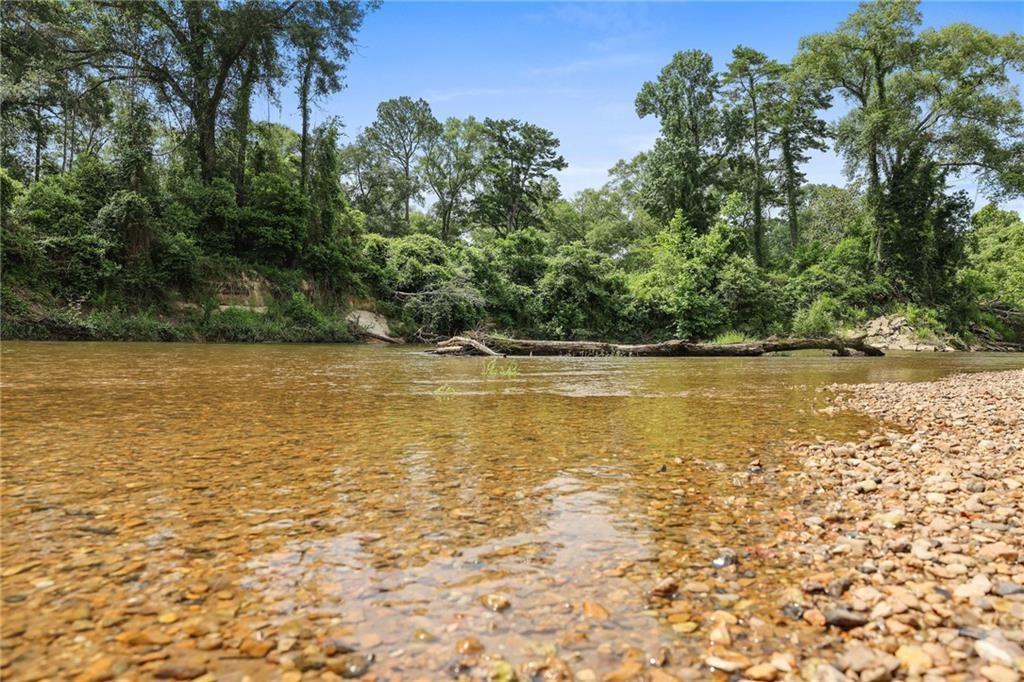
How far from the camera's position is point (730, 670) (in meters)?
1.66

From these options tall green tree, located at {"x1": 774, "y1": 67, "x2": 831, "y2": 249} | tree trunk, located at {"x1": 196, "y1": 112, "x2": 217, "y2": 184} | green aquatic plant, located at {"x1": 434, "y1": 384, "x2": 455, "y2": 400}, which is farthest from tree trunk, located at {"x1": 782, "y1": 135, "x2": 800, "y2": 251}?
green aquatic plant, located at {"x1": 434, "y1": 384, "x2": 455, "y2": 400}

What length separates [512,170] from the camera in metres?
44.8

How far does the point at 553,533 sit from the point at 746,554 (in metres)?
0.89

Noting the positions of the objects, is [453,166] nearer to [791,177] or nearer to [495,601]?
[791,177]

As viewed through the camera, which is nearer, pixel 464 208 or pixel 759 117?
pixel 759 117

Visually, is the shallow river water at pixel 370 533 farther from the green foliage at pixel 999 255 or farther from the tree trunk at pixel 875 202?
the green foliage at pixel 999 255

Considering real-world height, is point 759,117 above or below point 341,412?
above

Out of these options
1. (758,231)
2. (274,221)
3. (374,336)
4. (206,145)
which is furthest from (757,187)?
(206,145)

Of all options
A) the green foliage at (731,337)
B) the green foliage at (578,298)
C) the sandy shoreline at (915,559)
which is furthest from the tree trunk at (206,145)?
the sandy shoreline at (915,559)

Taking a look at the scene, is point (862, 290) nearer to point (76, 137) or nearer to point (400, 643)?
point (400, 643)

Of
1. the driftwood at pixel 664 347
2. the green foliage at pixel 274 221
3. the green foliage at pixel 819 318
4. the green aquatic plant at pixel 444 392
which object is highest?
the green foliage at pixel 274 221

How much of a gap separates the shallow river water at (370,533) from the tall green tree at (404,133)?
45.8m

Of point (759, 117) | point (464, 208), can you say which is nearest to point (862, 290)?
point (759, 117)

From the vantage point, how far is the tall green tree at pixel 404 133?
160 feet
